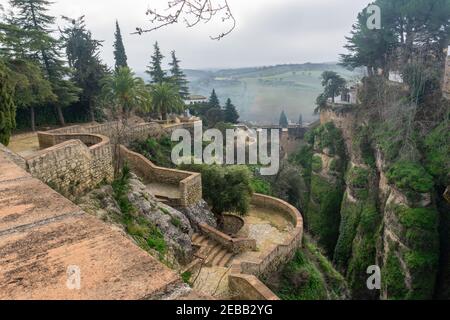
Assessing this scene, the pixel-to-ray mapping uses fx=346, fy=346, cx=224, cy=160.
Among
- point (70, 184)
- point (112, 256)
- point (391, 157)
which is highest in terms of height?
point (112, 256)

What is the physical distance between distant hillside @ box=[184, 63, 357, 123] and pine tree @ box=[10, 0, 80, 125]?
142ft

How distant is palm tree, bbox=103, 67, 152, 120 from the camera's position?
22.8 m

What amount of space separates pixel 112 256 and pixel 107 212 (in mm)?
7963

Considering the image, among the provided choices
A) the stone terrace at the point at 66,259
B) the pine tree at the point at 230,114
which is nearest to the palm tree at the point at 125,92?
the stone terrace at the point at 66,259

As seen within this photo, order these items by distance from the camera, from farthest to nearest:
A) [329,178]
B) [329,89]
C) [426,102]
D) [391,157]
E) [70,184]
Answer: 1. [329,89]
2. [329,178]
3. [426,102]
4. [391,157]
5. [70,184]

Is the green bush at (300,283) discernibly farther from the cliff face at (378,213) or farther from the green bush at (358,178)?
the green bush at (358,178)

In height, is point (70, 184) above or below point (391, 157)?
above

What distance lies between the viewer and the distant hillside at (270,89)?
256 ft

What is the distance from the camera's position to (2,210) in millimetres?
2746

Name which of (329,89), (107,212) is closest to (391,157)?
(329,89)

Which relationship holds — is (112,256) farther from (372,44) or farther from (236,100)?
(236,100)

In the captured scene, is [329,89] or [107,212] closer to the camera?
[107,212]

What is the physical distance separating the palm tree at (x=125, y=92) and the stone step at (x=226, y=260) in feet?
43.1

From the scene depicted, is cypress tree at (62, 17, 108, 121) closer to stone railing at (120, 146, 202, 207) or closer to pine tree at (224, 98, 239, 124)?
stone railing at (120, 146, 202, 207)
